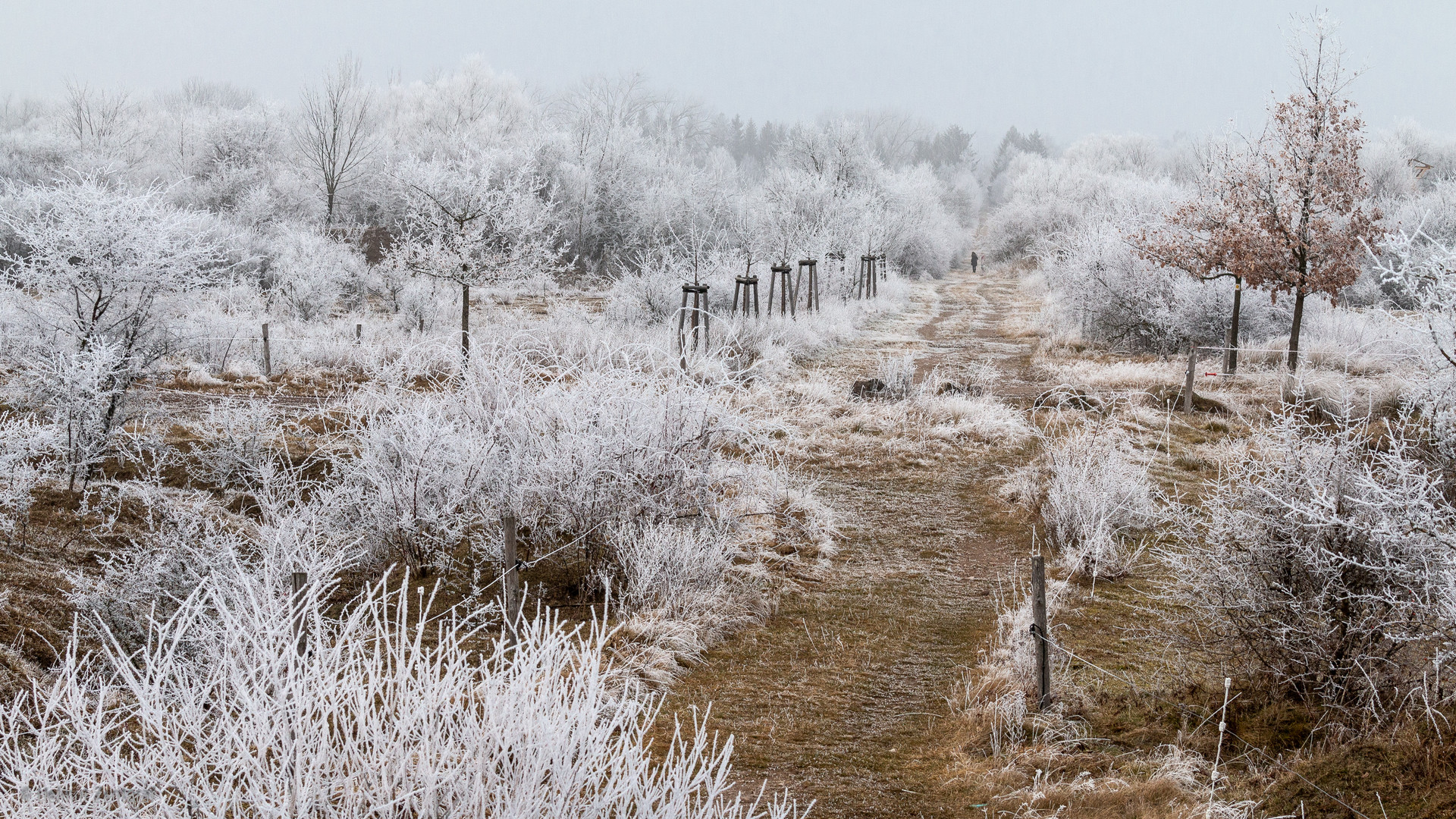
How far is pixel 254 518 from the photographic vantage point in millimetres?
8109

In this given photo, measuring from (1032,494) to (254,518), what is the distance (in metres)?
6.97

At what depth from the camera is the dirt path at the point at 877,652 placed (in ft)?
14.9

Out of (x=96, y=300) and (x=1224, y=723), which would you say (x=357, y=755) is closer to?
(x=1224, y=723)

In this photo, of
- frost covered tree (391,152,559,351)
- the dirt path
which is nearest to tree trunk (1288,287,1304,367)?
the dirt path

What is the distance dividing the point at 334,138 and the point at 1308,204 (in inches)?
1130

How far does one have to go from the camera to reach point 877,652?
605 cm

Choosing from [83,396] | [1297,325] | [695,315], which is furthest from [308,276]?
[1297,325]

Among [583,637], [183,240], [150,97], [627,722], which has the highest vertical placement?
[150,97]

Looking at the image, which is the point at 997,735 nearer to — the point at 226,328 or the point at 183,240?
the point at 183,240

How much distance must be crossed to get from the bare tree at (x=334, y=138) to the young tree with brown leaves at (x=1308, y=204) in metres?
27.4

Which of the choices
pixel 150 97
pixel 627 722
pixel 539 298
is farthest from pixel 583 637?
pixel 150 97

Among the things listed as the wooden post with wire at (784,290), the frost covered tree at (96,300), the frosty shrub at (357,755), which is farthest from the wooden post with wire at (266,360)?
the frosty shrub at (357,755)

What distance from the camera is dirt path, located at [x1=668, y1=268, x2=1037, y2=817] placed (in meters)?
4.53

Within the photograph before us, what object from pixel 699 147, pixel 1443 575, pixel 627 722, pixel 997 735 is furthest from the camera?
pixel 699 147
